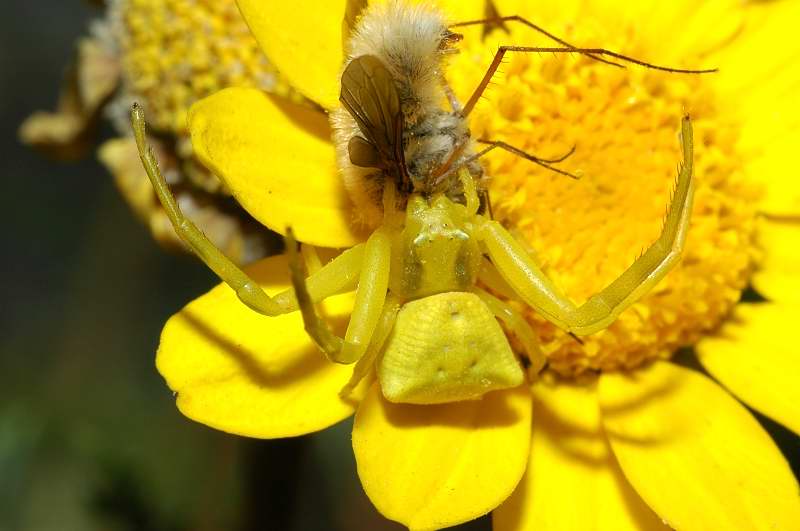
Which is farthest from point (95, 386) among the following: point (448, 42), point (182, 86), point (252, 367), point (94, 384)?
point (448, 42)

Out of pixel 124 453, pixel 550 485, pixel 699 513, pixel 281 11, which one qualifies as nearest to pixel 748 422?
pixel 699 513

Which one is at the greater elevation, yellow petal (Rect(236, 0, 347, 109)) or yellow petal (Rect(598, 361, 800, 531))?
yellow petal (Rect(236, 0, 347, 109))

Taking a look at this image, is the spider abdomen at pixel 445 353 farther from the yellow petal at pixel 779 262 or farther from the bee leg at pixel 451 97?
the yellow petal at pixel 779 262

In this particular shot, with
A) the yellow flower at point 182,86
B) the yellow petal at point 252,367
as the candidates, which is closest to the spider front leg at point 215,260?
the yellow petal at point 252,367

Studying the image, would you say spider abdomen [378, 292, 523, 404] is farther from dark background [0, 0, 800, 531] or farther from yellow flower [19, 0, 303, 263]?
dark background [0, 0, 800, 531]

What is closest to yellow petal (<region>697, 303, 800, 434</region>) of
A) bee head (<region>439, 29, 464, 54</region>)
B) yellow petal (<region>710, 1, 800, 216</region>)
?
yellow petal (<region>710, 1, 800, 216</region>)

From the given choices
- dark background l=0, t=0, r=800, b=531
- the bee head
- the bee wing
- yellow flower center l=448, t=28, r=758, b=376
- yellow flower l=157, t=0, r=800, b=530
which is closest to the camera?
the bee wing
